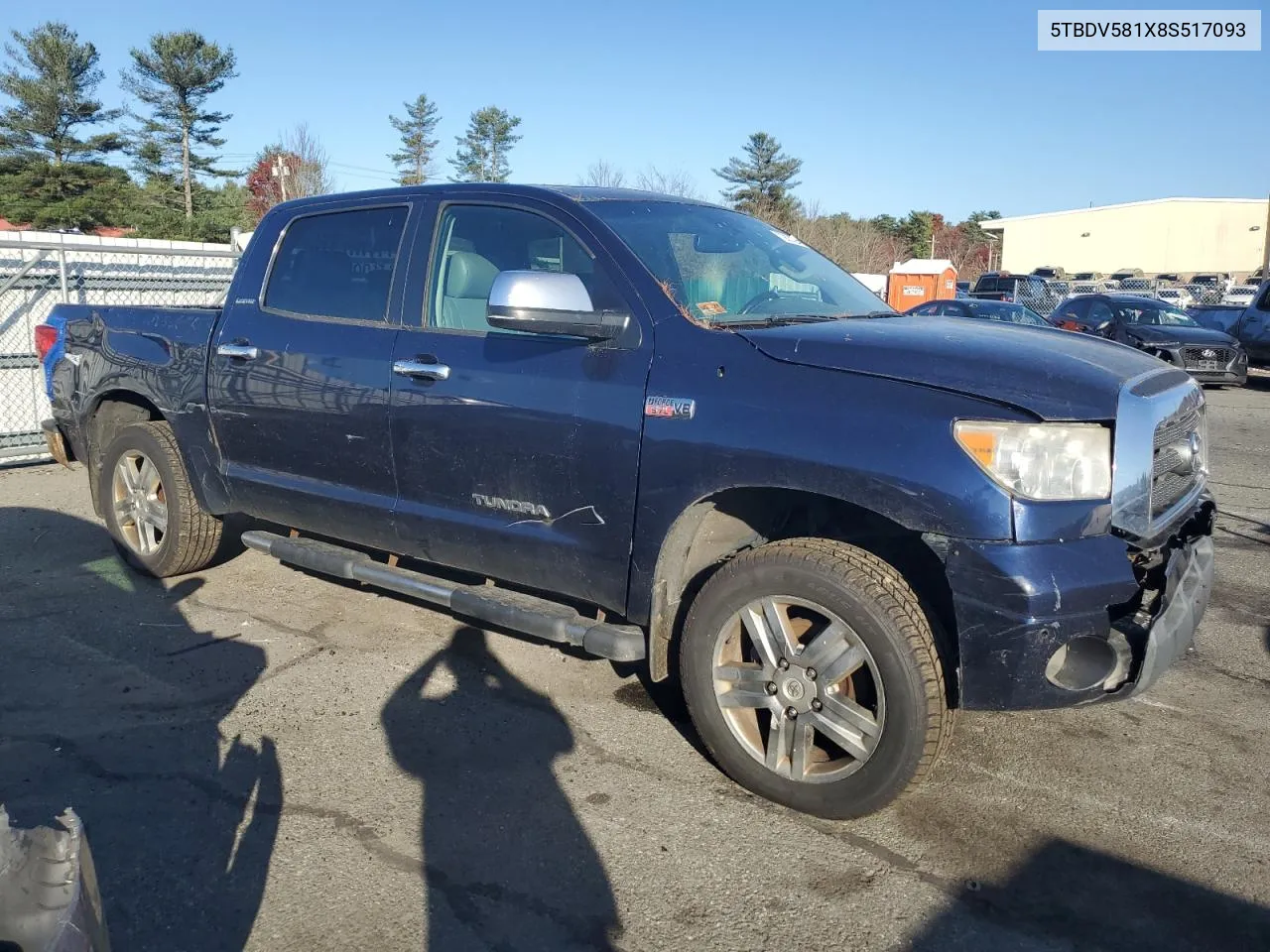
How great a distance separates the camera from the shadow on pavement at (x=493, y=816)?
9.16 ft

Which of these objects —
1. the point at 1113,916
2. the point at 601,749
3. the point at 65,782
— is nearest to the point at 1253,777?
the point at 1113,916

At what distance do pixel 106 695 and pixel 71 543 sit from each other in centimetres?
263

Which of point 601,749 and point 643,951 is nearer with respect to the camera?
point 643,951

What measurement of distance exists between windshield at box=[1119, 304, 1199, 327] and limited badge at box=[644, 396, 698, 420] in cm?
1699

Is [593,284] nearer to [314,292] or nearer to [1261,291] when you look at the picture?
[314,292]

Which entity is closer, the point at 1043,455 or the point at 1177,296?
the point at 1043,455

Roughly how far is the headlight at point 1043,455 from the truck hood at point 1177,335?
50.0 ft

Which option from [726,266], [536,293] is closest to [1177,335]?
[726,266]

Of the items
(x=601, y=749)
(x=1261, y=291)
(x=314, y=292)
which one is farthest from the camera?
(x=1261, y=291)

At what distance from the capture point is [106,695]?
4.22 m

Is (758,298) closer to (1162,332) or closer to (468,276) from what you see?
(468,276)

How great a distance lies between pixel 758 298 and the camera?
3.93 metres

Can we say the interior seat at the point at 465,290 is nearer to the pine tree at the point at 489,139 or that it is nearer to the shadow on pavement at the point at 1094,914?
the shadow on pavement at the point at 1094,914

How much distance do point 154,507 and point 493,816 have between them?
10.4 ft
